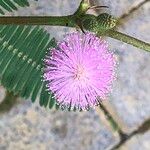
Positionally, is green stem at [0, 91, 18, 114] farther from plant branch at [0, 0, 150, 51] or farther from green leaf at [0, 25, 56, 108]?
plant branch at [0, 0, 150, 51]

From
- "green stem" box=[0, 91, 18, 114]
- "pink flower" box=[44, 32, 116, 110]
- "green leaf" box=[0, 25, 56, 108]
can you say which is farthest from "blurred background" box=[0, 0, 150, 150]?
"pink flower" box=[44, 32, 116, 110]

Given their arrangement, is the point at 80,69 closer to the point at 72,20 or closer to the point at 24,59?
the point at 72,20

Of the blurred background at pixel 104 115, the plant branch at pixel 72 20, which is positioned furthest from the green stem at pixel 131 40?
Result: the blurred background at pixel 104 115

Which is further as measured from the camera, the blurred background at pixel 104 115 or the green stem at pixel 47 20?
the blurred background at pixel 104 115

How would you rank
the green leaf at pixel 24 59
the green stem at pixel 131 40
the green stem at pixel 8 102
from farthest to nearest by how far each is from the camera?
the green stem at pixel 8 102 → the green leaf at pixel 24 59 → the green stem at pixel 131 40

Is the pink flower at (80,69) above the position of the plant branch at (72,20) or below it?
below

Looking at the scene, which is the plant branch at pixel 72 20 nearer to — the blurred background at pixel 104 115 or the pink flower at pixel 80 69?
the pink flower at pixel 80 69

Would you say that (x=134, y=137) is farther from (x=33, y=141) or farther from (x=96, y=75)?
(x=96, y=75)

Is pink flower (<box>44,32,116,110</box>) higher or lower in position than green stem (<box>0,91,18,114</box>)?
lower
